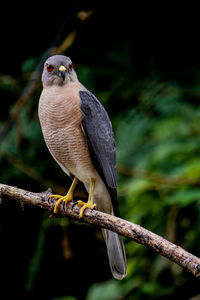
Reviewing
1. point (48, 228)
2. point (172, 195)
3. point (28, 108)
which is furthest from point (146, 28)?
point (48, 228)

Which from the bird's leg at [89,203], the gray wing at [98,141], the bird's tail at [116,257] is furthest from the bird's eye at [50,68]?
the bird's tail at [116,257]

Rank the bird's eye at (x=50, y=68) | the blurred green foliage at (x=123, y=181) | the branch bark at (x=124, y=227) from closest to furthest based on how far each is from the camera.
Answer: the branch bark at (x=124, y=227)
the bird's eye at (x=50, y=68)
the blurred green foliage at (x=123, y=181)

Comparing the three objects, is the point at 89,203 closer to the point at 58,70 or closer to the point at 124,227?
the point at 124,227

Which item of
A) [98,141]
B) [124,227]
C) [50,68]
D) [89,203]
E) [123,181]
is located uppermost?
[50,68]

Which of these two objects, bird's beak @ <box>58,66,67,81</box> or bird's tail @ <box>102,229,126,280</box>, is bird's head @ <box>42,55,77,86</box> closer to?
bird's beak @ <box>58,66,67,81</box>

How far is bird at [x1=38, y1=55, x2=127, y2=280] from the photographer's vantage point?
12.8 ft

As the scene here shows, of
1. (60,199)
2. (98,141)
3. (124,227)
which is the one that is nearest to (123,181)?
(98,141)

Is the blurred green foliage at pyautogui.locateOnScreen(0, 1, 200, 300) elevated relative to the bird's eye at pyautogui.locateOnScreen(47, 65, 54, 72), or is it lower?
lower

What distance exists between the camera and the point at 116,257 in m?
4.00

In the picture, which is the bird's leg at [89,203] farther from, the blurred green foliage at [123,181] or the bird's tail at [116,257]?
the blurred green foliage at [123,181]

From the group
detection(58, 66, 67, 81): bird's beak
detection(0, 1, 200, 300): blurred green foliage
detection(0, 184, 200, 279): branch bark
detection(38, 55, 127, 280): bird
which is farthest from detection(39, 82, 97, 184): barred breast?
detection(0, 1, 200, 300): blurred green foliage

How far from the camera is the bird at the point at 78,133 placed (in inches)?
153

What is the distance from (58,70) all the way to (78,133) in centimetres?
57

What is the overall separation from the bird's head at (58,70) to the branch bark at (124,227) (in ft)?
3.48
